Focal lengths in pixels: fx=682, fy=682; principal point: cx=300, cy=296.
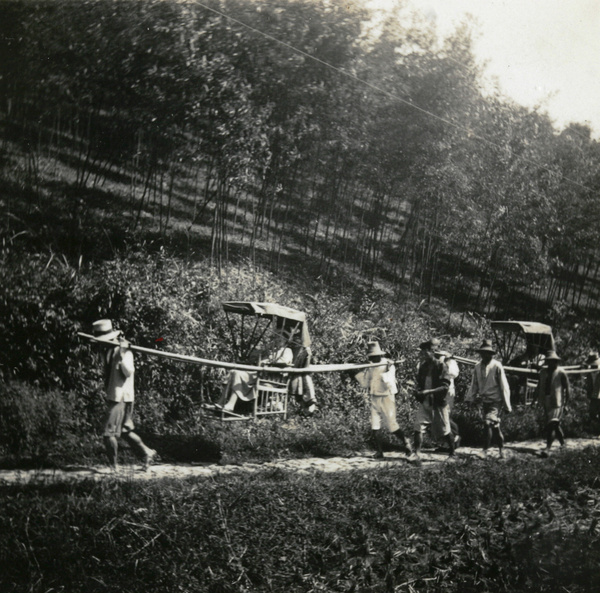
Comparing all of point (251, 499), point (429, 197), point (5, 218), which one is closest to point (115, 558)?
point (251, 499)

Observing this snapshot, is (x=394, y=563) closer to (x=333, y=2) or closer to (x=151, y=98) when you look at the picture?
(x=151, y=98)

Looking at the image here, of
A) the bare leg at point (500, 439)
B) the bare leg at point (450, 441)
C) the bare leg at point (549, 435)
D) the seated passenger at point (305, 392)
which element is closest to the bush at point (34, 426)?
the seated passenger at point (305, 392)

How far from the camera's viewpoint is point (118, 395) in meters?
4.82

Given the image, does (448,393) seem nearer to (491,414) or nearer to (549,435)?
(491,414)

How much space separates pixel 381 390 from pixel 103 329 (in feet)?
9.65

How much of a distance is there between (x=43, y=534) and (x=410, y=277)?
4.16m

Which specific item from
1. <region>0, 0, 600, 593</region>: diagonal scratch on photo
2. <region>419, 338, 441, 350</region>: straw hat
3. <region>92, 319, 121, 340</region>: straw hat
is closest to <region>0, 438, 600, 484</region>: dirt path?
<region>0, 0, 600, 593</region>: diagonal scratch on photo

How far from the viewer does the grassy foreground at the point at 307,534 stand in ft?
14.3

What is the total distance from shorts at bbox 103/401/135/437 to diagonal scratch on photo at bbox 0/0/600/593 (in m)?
0.02

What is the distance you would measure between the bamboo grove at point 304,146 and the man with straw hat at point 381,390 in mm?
781

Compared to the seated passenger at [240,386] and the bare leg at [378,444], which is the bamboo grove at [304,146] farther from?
the bare leg at [378,444]

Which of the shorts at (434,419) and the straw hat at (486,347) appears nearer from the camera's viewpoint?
the shorts at (434,419)

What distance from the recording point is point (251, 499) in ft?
16.7

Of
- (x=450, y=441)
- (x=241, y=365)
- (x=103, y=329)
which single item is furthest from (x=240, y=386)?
(x=450, y=441)
